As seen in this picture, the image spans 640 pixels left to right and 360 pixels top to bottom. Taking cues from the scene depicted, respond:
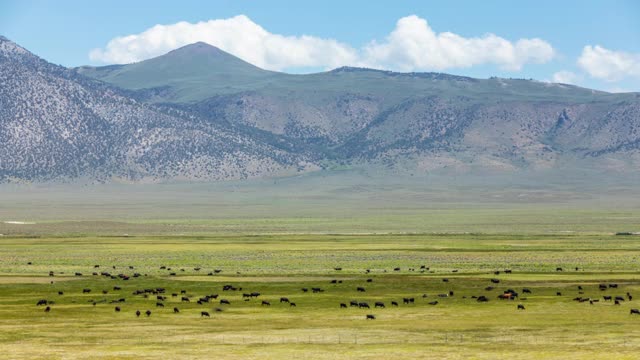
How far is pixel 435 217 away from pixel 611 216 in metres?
26.7

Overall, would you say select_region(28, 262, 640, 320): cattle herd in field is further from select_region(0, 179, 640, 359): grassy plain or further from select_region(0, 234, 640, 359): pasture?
select_region(0, 179, 640, 359): grassy plain

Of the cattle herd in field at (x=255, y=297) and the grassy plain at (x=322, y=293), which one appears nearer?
the grassy plain at (x=322, y=293)

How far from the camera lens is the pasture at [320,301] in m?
49.1

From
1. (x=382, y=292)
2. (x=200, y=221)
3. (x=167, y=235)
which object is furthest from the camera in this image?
(x=200, y=221)

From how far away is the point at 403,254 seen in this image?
351 feet

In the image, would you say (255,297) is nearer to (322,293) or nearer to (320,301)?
(320,301)

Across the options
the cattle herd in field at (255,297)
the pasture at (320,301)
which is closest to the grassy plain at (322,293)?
the pasture at (320,301)

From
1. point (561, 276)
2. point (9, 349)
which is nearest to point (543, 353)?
point (9, 349)

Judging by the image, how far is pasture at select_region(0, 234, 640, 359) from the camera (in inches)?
1934

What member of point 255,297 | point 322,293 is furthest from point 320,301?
point 322,293

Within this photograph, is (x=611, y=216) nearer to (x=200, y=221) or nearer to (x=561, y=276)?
(x=200, y=221)

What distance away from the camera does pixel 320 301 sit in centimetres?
6719

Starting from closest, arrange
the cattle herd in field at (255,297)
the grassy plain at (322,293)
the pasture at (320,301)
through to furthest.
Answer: the pasture at (320,301) < the grassy plain at (322,293) < the cattle herd in field at (255,297)

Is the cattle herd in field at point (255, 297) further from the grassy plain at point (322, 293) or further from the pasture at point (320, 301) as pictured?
the grassy plain at point (322, 293)
